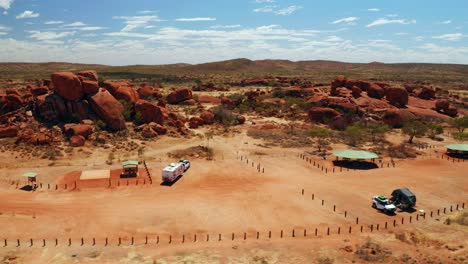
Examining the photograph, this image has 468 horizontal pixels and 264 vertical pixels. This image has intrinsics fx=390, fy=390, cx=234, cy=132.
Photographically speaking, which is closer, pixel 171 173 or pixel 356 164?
pixel 171 173

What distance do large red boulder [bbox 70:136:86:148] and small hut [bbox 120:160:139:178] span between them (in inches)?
389

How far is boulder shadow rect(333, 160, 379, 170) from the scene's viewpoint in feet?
137

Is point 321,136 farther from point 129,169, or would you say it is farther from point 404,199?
point 129,169

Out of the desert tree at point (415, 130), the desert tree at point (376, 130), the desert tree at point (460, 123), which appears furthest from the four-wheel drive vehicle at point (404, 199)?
the desert tree at point (460, 123)

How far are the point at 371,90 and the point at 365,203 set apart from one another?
171ft

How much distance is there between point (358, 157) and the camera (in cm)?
4150

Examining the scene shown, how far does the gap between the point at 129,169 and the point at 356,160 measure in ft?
81.9

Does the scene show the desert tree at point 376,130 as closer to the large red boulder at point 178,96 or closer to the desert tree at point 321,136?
the desert tree at point 321,136

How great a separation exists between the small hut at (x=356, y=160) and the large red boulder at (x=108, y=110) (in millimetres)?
27825

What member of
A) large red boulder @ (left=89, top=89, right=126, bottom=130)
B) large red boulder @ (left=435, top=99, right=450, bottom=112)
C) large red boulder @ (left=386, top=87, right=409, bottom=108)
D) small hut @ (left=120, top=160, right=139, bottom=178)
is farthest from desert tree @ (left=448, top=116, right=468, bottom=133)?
small hut @ (left=120, top=160, right=139, bottom=178)

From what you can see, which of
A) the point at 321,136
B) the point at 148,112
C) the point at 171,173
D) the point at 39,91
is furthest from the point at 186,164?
the point at 39,91

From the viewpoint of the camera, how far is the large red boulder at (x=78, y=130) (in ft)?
152

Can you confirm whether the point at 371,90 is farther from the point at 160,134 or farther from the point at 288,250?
the point at 288,250

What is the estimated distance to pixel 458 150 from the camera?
4806cm
